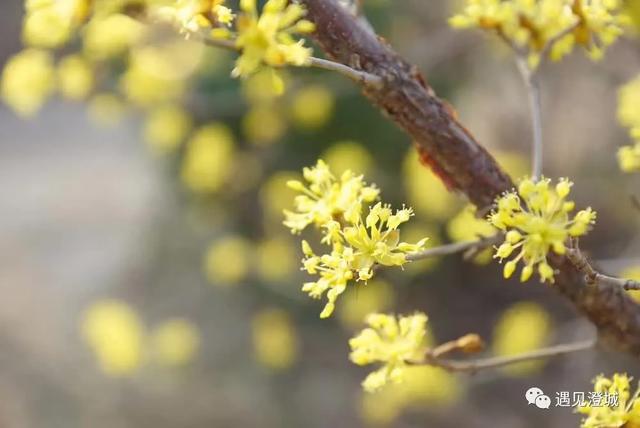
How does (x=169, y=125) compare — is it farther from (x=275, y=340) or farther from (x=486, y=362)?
(x=486, y=362)

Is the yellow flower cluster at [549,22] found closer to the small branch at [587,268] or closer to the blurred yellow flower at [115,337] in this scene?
the small branch at [587,268]

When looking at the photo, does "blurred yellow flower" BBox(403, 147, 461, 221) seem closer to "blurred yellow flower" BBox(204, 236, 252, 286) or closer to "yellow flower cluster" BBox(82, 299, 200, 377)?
"blurred yellow flower" BBox(204, 236, 252, 286)

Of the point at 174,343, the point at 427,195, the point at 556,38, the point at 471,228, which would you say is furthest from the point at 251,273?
the point at 556,38

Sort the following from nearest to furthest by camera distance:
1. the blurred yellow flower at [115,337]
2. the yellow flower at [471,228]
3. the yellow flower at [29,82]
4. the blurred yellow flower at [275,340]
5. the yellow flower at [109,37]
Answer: the yellow flower at [471,228] < the yellow flower at [29,82] < the yellow flower at [109,37] < the blurred yellow flower at [115,337] < the blurred yellow flower at [275,340]

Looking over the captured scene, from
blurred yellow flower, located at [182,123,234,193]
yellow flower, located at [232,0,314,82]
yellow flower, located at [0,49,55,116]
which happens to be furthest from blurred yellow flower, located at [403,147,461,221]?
yellow flower, located at [232,0,314,82]

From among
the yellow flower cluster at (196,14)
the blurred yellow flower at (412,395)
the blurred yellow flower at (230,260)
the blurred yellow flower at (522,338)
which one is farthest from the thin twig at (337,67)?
the blurred yellow flower at (230,260)

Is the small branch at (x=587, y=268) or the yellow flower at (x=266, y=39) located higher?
the yellow flower at (x=266, y=39)

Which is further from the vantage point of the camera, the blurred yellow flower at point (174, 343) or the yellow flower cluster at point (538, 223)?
the blurred yellow flower at point (174, 343)
